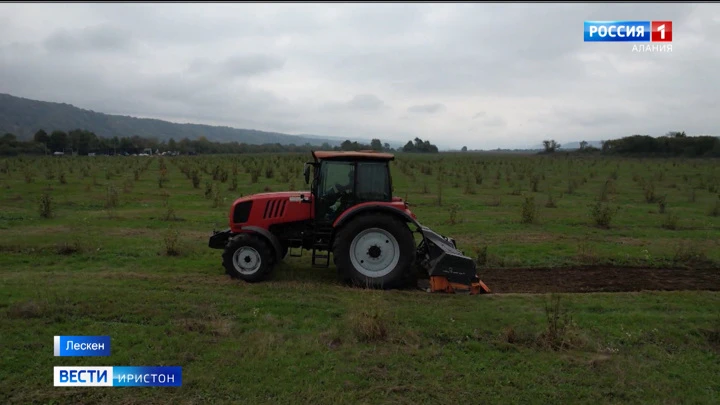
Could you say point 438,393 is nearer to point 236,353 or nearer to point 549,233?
point 236,353

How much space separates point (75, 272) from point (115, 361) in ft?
13.1

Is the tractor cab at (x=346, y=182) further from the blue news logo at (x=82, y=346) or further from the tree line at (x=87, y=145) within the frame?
the tree line at (x=87, y=145)

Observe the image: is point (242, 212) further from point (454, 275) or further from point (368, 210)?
point (454, 275)

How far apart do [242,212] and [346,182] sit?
194 cm

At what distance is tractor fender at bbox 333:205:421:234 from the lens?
7.48m

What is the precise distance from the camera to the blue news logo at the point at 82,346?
4.99 m

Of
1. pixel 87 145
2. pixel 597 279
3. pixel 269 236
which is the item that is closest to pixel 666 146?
pixel 597 279

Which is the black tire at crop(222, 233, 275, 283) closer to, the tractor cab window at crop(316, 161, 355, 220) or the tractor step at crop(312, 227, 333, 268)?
the tractor step at crop(312, 227, 333, 268)

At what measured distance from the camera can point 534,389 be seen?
4543 mm

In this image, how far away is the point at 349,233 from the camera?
7.45m

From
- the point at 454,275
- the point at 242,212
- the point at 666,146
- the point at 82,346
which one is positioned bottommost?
the point at 82,346

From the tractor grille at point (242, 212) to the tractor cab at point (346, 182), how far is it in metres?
1.21

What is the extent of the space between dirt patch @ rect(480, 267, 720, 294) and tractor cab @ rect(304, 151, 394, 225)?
8.74ft

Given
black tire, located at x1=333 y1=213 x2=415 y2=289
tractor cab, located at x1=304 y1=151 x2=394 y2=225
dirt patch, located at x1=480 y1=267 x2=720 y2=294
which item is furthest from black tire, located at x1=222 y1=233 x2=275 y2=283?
dirt patch, located at x1=480 y1=267 x2=720 y2=294
